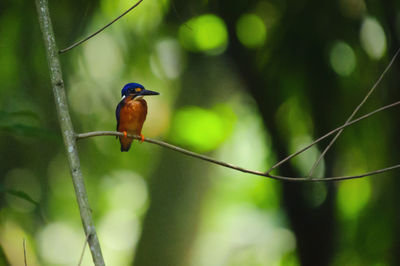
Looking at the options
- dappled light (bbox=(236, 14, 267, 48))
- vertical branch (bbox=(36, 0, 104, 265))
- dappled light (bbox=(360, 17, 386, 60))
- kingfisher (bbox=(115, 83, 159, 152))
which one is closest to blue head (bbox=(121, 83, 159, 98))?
kingfisher (bbox=(115, 83, 159, 152))

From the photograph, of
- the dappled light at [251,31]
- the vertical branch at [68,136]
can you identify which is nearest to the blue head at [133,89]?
the vertical branch at [68,136]

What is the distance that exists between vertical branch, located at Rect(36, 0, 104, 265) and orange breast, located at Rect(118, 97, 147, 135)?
0.82m

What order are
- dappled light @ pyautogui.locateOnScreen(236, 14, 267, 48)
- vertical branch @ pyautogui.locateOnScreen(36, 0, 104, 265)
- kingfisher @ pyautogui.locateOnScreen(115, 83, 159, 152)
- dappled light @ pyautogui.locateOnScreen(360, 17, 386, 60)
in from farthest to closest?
dappled light @ pyautogui.locateOnScreen(236, 14, 267, 48), dappled light @ pyautogui.locateOnScreen(360, 17, 386, 60), kingfisher @ pyautogui.locateOnScreen(115, 83, 159, 152), vertical branch @ pyautogui.locateOnScreen(36, 0, 104, 265)

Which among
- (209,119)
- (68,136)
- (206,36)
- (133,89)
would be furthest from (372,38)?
(68,136)

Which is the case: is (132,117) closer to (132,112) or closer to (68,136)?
(132,112)

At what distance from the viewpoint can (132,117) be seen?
2555mm

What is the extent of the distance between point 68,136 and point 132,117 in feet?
2.97

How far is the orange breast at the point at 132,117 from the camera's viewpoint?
2.54 meters

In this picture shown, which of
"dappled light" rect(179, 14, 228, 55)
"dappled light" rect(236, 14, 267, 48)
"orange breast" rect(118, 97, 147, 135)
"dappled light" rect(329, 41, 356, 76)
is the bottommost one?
"orange breast" rect(118, 97, 147, 135)

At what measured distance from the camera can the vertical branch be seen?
1.53 metres

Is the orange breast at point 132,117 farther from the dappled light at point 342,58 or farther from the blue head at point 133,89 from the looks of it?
the dappled light at point 342,58

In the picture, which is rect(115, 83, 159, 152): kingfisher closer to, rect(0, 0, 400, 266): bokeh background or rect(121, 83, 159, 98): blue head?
rect(121, 83, 159, 98): blue head

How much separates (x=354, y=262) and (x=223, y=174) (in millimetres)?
1993

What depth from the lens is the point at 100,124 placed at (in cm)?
534
